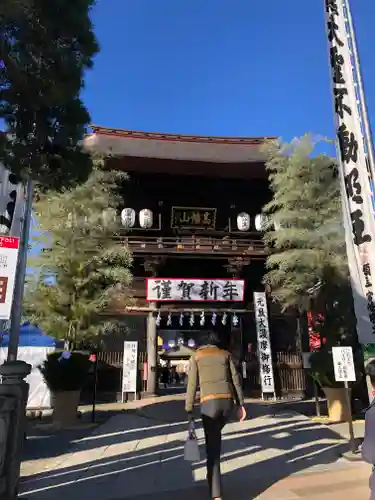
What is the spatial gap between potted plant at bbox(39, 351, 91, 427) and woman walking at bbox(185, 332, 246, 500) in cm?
580

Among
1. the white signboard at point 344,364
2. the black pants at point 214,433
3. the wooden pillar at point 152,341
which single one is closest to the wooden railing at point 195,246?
the wooden pillar at point 152,341

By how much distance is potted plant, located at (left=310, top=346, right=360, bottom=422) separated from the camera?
931 cm

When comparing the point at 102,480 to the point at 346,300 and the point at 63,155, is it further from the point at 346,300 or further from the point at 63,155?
the point at 346,300

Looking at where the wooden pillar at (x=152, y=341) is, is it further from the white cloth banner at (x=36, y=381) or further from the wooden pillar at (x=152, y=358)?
the white cloth banner at (x=36, y=381)

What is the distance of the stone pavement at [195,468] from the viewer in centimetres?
444

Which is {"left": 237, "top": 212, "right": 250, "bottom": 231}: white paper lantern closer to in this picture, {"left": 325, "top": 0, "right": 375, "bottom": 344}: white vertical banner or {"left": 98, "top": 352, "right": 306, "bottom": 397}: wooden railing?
{"left": 98, "top": 352, "right": 306, "bottom": 397}: wooden railing

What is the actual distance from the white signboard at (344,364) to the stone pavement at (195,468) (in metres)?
1.15

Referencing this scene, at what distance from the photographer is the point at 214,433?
160 inches

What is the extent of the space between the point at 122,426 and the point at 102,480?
14.2ft

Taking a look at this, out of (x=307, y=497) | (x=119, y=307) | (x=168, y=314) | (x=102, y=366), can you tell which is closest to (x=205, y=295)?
(x=168, y=314)

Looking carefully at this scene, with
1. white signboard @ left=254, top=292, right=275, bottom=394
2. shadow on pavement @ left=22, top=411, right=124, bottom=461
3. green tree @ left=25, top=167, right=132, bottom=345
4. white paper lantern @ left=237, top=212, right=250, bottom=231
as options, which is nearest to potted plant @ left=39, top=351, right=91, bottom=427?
shadow on pavement @ left=22, top=411, right=124, bottom=461

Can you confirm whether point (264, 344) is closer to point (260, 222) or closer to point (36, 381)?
point (260, 222)

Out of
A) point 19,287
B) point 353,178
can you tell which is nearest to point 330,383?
point 353,178

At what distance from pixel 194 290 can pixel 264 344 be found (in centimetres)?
330
